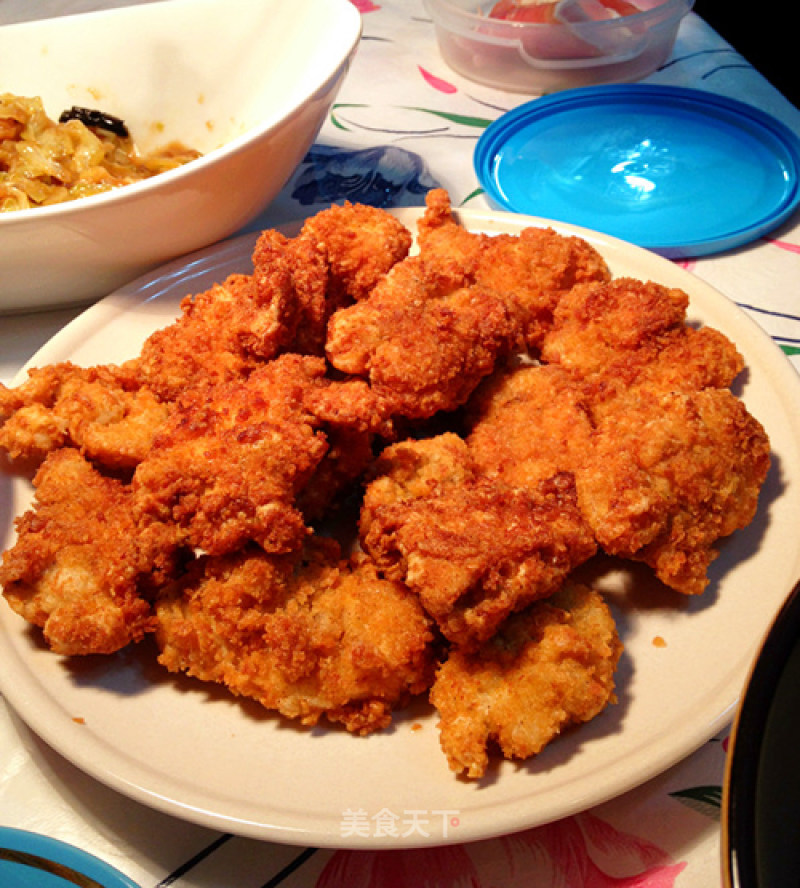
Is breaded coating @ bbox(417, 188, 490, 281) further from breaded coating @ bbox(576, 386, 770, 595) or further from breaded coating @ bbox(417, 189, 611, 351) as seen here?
breaded coating @ bbox(576, 386, 770, 595)

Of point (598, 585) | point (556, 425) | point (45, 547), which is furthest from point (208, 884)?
point (556, 425)

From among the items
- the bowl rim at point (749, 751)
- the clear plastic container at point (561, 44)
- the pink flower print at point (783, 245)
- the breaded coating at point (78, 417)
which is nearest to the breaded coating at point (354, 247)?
the breaded coating at point (78, 417)

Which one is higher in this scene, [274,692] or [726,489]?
[726,489]

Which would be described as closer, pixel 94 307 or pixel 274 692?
pixel 274 692

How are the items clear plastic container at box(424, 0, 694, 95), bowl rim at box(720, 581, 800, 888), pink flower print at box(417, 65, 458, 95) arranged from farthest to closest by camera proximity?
pink flower print at box(417, 65, 458, 95) < clear plastic container at box(424, 0, 694, 95) < bowl rim at box(720, 581, 800, 888)

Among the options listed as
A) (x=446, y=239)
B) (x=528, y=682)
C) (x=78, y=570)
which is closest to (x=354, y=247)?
(x=446, y=239)

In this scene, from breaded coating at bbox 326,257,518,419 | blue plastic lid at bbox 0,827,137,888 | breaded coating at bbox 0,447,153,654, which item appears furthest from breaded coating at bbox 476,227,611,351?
blue plastic lid at bbox 0,827,137,888

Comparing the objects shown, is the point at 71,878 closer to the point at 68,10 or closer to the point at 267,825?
the point at 267,825
